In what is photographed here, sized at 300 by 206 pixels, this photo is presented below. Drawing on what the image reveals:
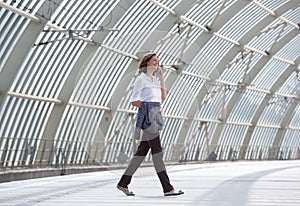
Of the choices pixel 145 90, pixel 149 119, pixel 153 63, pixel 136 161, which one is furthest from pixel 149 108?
pixel 136 161

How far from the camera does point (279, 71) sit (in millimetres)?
59250

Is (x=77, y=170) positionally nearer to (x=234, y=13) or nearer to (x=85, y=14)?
(x=85, y=14)

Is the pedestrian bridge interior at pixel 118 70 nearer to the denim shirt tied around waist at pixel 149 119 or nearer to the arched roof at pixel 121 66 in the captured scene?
the arched roof at pixel 121 66

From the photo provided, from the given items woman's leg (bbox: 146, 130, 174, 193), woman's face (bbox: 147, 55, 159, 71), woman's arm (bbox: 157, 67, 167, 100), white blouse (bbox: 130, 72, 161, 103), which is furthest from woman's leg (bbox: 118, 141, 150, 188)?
woman's face (bbox: 147, 55, 159, 71)

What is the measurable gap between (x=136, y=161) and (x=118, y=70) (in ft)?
95.1

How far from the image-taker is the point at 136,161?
9672mm

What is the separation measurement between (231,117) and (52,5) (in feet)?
112

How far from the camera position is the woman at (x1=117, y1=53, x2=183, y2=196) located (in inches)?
366

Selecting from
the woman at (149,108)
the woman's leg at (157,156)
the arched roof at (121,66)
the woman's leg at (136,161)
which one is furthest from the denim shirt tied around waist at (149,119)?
the arched roof at (121,66)

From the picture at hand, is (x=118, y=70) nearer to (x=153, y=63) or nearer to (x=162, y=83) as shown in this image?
(x=162, y=83)

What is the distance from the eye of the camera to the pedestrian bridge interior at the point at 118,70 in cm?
2344

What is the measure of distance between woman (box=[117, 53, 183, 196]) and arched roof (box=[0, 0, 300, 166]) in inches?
12.6

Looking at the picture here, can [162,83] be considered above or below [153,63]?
below

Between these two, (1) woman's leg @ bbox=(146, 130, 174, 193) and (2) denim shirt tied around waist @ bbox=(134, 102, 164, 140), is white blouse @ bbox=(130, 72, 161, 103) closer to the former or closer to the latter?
(2) denim shirt tied around waist @ bbox=(134, 102, 164, 140)
